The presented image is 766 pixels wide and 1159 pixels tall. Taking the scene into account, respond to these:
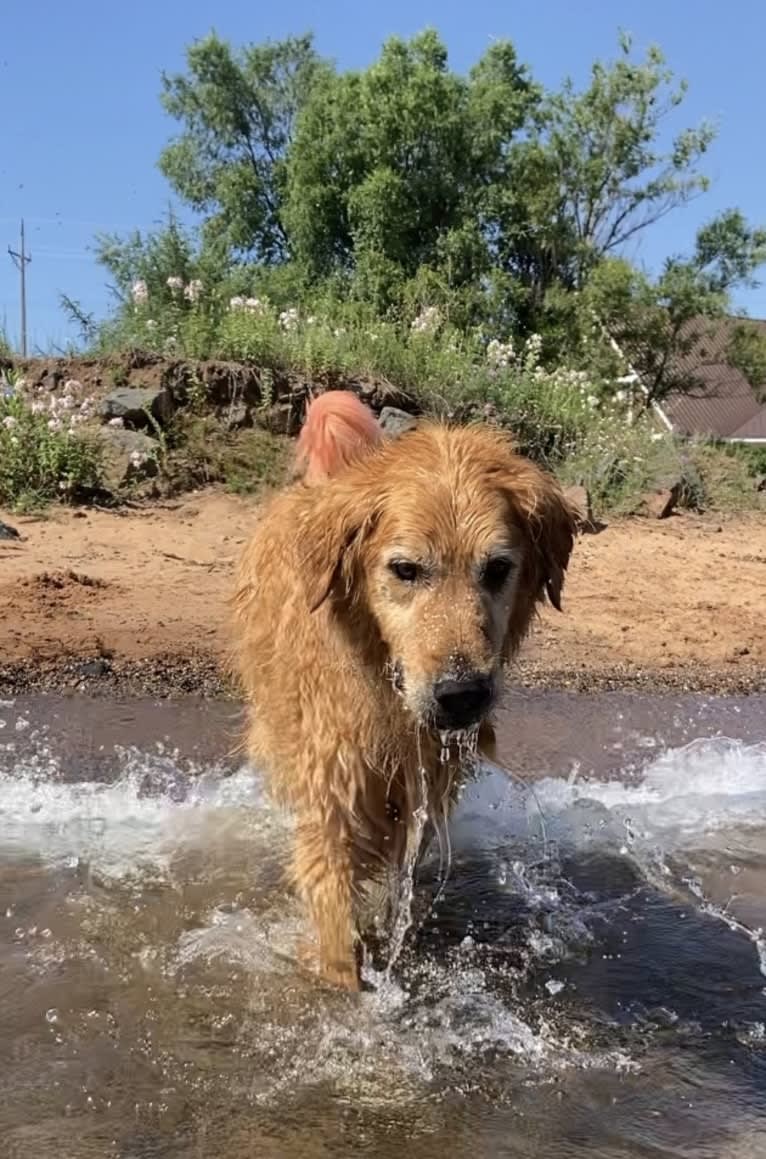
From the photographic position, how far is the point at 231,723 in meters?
6.60

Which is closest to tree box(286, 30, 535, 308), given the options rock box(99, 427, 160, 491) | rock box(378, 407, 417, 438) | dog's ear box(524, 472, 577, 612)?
rock box(378, 407, 417, 438)

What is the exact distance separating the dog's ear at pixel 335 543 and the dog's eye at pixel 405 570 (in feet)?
0.61

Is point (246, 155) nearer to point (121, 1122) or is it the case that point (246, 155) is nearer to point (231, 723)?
point (231, 723)

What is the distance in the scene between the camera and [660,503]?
42.4ft

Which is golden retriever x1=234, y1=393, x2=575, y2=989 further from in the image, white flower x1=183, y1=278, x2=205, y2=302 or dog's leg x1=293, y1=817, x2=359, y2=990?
white flower x1=183, y1=278, x2=205, y2=302

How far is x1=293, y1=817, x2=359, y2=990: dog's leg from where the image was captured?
12.5 ft

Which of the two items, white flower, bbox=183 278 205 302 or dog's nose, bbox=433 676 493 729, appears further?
white flower, bbox=183 278 205 302

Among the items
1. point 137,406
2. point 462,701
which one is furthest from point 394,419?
point 462,701

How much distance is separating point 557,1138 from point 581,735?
3952mm

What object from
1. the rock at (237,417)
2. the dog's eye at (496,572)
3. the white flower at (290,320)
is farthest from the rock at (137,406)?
the dog's eye at (496,572)

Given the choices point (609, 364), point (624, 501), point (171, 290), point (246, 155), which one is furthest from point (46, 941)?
point (246, 155)

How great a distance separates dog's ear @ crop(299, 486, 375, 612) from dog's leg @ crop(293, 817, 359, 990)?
32.8 inches

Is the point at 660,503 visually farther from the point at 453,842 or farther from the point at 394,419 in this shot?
the point at 453,842

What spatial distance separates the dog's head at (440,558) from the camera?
327 cm
